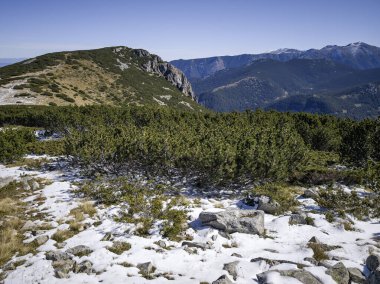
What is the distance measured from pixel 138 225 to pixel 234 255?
14.6ft

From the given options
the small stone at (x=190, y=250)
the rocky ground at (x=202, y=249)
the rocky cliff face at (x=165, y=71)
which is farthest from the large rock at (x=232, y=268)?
the rocky cliff face at (x=165, y=71)

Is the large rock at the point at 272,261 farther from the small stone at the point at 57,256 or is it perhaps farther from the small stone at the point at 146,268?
the small stone at the point at 57,256

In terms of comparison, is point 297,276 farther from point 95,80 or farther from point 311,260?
point 95,80

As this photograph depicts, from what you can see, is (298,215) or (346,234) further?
(298,215)

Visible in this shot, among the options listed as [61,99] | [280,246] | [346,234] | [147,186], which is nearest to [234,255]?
[280,246]

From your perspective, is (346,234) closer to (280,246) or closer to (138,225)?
(280,246)

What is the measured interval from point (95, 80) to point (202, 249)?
324 ft

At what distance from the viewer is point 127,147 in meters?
19.1

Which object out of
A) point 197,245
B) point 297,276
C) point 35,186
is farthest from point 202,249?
point 35,186

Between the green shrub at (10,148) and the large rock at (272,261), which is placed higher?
the green shrub at (10,148)

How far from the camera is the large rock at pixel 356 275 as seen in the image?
8.76 metres

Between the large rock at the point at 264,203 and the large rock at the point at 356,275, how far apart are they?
4.82 metres

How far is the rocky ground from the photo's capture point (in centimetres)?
891

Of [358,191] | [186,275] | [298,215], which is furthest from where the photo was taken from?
[358,191]
